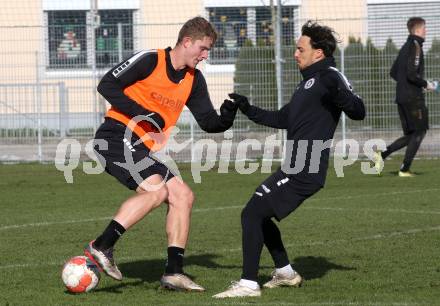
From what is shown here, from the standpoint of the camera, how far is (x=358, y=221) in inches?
494

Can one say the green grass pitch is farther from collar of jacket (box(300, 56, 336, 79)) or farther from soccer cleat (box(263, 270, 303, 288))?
collar of jacket (box(300, 56, 336, 79))

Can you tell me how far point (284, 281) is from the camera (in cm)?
A: 830

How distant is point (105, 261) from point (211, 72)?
51.0 feet

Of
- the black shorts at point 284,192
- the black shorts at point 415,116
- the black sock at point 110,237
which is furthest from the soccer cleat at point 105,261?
the black shorts at point 415,116

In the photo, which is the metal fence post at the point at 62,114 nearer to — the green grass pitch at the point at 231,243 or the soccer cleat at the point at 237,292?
the green grass pitch at the point at 231,243

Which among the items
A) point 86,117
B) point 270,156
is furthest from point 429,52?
point 86,117

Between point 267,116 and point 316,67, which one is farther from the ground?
point 316,67

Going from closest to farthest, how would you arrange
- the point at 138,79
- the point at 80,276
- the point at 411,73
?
the point at 80,276 → the point at 138,79 → the point at 411,73

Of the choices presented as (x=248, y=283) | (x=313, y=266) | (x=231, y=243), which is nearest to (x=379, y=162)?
(x=231, y=243)

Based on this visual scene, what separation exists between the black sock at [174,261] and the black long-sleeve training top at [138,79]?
105cm

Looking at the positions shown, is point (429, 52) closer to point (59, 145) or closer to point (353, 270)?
point (59, 145)

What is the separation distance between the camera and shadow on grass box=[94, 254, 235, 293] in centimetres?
856

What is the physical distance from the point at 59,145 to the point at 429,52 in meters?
7.87

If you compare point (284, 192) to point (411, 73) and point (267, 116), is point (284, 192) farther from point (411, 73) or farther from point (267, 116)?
point (411, 73)
